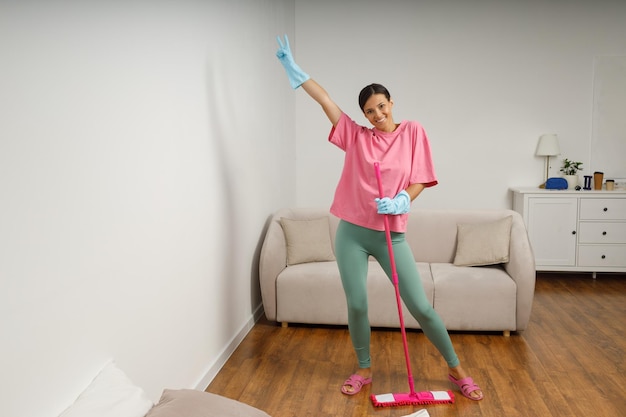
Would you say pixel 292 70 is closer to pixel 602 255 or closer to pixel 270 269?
pixel 270 269

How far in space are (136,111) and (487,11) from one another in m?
4.08

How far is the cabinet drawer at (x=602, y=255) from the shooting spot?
16.8 ft

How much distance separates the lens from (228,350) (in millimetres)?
3338

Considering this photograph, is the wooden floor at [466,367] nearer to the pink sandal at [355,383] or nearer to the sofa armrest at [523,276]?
the pink sandal at [355,383]

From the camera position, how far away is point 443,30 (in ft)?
17.9

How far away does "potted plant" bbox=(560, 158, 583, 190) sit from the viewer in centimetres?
530

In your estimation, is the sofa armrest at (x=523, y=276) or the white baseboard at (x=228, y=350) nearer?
the white baseboard at (x=228, y=350)

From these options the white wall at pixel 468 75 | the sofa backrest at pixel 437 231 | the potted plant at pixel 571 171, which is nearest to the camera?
the sofa backrest at pixel 437 231

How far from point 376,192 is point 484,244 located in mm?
1437

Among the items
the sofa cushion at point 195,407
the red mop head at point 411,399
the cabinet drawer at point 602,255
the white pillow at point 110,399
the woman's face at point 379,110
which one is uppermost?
the woman's face at point 379,110

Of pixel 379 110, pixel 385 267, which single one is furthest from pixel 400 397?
pixel 379 110

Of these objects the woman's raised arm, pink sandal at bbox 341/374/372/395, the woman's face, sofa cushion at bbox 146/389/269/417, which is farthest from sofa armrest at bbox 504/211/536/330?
sofa cushion at bbox 146/389/269/417

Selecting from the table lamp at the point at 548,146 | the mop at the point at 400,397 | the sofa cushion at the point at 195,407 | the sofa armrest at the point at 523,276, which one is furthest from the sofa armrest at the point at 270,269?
the table lamp at the point at 548,146

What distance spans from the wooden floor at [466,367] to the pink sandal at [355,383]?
30 millimetres
